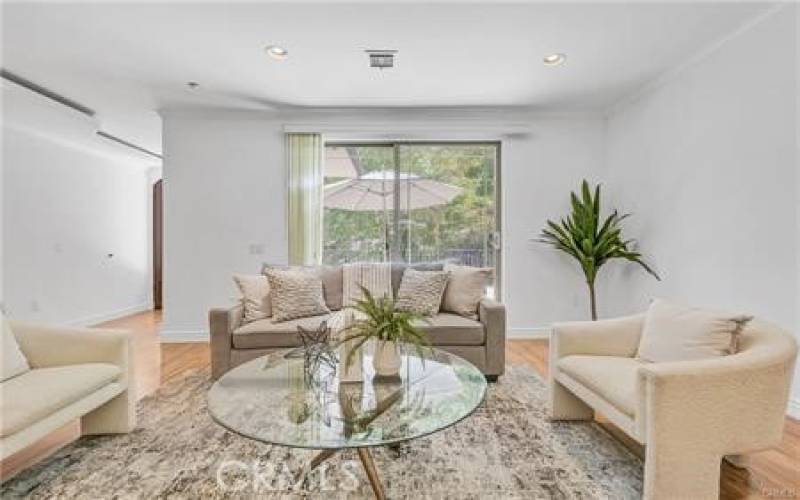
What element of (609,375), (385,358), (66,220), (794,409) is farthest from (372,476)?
(66,220)

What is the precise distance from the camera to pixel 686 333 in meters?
1.95

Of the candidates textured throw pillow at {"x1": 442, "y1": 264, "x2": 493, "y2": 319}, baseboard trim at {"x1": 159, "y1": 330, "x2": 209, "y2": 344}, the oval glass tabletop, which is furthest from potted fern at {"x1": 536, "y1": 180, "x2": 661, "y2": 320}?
baseboard trim at {"x1": 159, "y1": 330, "x2": 209, "y2": 344}

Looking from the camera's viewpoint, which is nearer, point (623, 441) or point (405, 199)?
point (623, 441)

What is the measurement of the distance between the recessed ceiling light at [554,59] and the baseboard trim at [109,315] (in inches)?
240

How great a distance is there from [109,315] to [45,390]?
4753 millimetres

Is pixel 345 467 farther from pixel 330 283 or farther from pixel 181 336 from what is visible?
pixel 181 336

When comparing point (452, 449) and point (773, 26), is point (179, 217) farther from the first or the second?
point (773, 26)

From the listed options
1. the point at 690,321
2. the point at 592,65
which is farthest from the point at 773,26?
the point at 690,321

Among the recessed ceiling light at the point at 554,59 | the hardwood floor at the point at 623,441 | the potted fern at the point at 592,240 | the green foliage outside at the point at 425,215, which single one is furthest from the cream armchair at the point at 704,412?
the green foliage outside at the point at 425,215

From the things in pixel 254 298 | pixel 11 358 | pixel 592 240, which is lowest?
pixel 11 358

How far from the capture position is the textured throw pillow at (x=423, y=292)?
10.6ft

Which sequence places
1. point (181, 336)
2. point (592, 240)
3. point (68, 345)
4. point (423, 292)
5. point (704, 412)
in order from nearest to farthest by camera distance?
point (704, 412) < point (68, 345) < point (423, 292) < point (592, 240) < point (181, 336)

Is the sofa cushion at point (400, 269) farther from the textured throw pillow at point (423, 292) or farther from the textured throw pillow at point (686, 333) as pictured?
the textured throw pillow at point (686, 333)

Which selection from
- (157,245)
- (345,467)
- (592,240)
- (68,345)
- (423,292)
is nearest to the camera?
(345,467)
